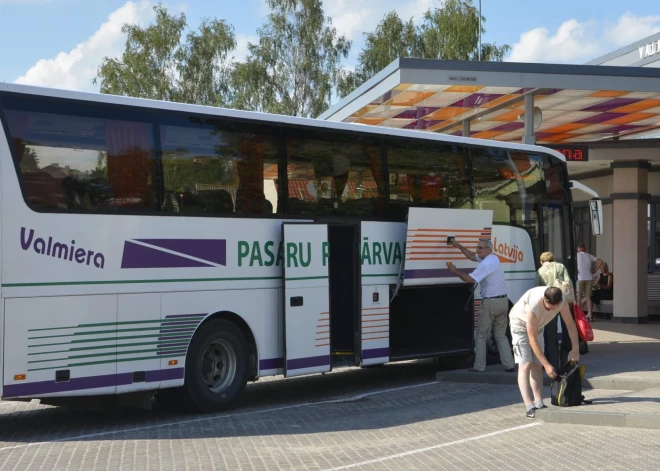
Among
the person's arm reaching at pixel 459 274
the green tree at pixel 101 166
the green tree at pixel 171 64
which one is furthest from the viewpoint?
the green tree at pixel 171 64

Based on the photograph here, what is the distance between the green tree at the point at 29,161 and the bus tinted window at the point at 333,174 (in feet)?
11.4

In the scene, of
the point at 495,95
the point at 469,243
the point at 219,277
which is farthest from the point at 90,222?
the point at 495,95

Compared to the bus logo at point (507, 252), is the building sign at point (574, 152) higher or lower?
higher

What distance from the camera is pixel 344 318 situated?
552 inches

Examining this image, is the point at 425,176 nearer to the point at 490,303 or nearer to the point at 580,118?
the point at 490,303

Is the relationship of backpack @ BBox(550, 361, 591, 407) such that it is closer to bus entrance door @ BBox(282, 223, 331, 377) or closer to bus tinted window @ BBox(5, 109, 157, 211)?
bus entrance door @ BBox(282, 223, 331, 377)

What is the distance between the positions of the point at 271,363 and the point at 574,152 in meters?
12.3

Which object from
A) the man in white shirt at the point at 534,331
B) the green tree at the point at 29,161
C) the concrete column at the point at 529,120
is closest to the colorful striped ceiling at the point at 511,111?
the concrete column at the point at 529,120

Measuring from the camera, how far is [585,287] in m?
26.3

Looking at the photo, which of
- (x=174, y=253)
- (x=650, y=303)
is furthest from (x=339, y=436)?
(x=650, y=303)

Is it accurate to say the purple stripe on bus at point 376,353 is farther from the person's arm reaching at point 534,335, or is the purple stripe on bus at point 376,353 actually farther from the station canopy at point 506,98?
the station canopy at point 506,98

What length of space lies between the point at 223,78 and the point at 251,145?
51330 millimetres

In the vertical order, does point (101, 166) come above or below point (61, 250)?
above

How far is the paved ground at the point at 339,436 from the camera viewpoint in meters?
8.73
